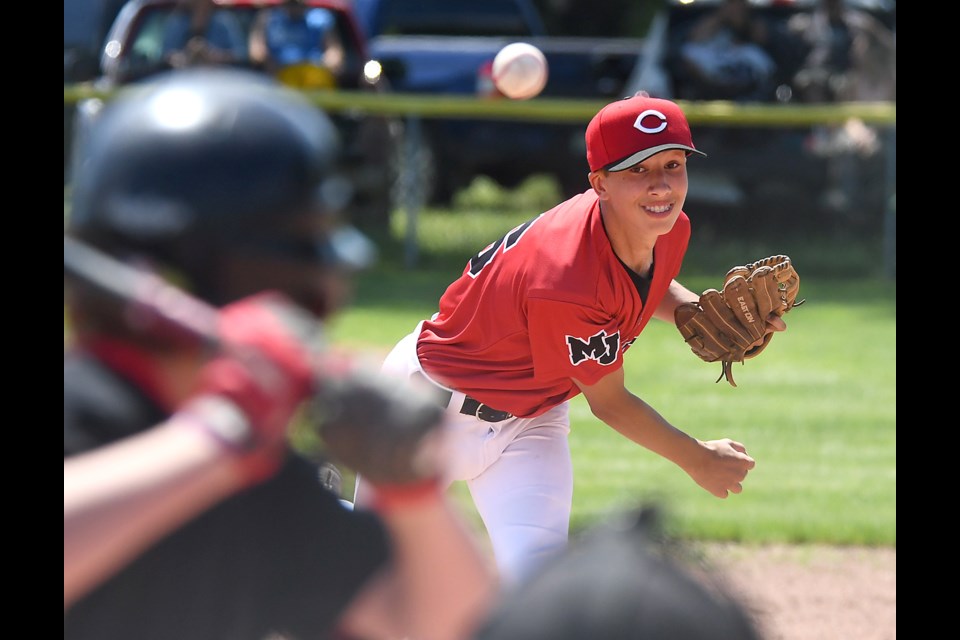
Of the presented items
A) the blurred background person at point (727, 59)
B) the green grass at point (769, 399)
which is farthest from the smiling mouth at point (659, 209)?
the blurred background person at point (727, 59)

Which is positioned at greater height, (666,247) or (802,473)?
(666,247)

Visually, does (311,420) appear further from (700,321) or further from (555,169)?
(555,169)

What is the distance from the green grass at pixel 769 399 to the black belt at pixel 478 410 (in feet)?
1.46

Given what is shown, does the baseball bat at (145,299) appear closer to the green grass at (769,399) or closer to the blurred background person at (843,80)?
the green grass at (769,399)

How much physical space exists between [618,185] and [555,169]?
31.9 ft

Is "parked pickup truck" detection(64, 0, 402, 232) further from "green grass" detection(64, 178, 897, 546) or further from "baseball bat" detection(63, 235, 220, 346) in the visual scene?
"baseball bat" detection(63, 235, 220, 346)

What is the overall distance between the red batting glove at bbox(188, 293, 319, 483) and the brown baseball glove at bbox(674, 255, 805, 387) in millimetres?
2832

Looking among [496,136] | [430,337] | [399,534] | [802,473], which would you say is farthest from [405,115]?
[399,534]

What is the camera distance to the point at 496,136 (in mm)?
13820

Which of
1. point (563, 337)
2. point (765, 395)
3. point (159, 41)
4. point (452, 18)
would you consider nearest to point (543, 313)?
point (563, 337)

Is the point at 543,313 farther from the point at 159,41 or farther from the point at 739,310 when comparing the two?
the point at 159,41

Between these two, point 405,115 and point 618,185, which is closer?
point 618,185

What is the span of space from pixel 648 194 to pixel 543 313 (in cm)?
47

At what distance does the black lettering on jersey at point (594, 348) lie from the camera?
402 cm
